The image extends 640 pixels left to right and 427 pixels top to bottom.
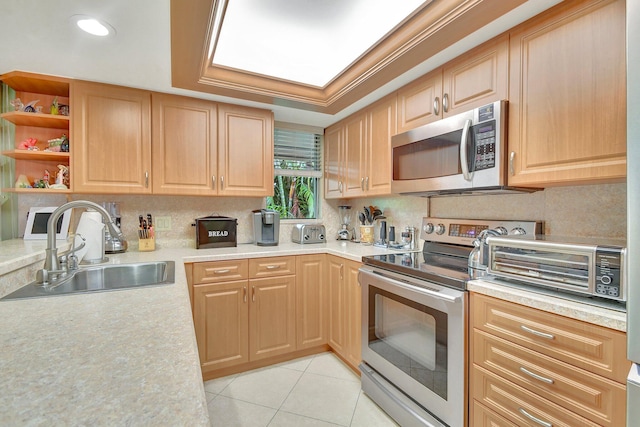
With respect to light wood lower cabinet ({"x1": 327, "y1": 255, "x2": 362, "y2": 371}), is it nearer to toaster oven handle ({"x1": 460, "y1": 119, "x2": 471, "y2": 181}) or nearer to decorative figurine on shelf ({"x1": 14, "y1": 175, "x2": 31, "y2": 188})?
toaster oven handle ({"x1": 460, "y1": 119, "x2": 471, "y2": 181})

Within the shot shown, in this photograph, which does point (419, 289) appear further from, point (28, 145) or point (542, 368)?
point (28, 145)

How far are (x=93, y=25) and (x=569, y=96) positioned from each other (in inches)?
83.2

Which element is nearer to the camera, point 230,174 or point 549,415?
point 549,415

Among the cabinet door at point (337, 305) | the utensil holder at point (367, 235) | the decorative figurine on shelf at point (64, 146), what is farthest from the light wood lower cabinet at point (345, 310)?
the decorative figurine on shelf at point (64, 146)

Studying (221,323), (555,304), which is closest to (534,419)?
(555,304)

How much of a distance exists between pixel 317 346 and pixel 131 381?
2.08 m

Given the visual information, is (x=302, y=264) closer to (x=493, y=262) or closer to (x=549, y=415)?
(x=493, y=262)

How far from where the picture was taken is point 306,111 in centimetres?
255

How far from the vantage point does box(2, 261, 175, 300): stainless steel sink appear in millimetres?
1422

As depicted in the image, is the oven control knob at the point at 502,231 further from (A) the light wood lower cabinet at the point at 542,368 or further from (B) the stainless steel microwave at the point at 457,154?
(A) the light wood lower cabinet at the point at 542,368

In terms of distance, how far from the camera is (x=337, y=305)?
7.58 feet

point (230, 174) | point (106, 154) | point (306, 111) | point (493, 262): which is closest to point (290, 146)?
point (306, 111)

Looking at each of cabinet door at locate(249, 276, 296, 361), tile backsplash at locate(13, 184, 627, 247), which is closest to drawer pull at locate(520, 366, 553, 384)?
tile backsplash at locate(13, 184, 627, 247)

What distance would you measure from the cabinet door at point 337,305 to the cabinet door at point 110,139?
1.49m
